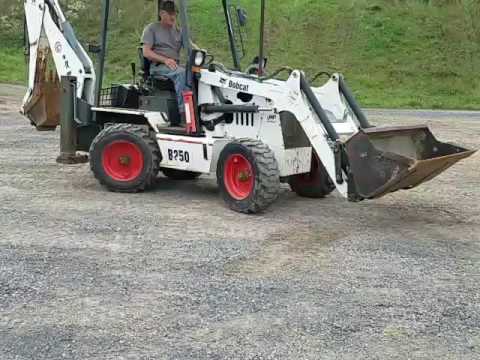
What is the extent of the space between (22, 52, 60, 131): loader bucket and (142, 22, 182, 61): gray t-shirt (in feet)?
6.04

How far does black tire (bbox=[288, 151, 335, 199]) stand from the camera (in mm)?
8078

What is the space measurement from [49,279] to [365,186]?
2.91 meters

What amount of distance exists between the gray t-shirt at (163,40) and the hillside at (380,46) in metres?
13.2

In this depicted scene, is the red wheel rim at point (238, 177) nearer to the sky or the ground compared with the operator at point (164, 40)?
nearer to the ground

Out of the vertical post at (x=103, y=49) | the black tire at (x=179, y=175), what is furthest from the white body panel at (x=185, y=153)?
the vertical post at (x=103, y=49)

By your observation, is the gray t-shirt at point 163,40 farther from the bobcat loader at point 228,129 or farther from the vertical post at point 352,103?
the vertical post at point 352,103

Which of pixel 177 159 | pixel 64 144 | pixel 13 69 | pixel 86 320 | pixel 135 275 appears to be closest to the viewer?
pixel 86 320

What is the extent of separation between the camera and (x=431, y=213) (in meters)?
7.58

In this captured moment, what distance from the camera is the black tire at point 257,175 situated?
709 cm

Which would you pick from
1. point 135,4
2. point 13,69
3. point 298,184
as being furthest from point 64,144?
point 13,69

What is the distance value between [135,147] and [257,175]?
1.70m

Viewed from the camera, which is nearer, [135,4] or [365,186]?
[365,186]

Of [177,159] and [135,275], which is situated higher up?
[177,159]

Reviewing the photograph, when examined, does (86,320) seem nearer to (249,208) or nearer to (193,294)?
(193,294)
